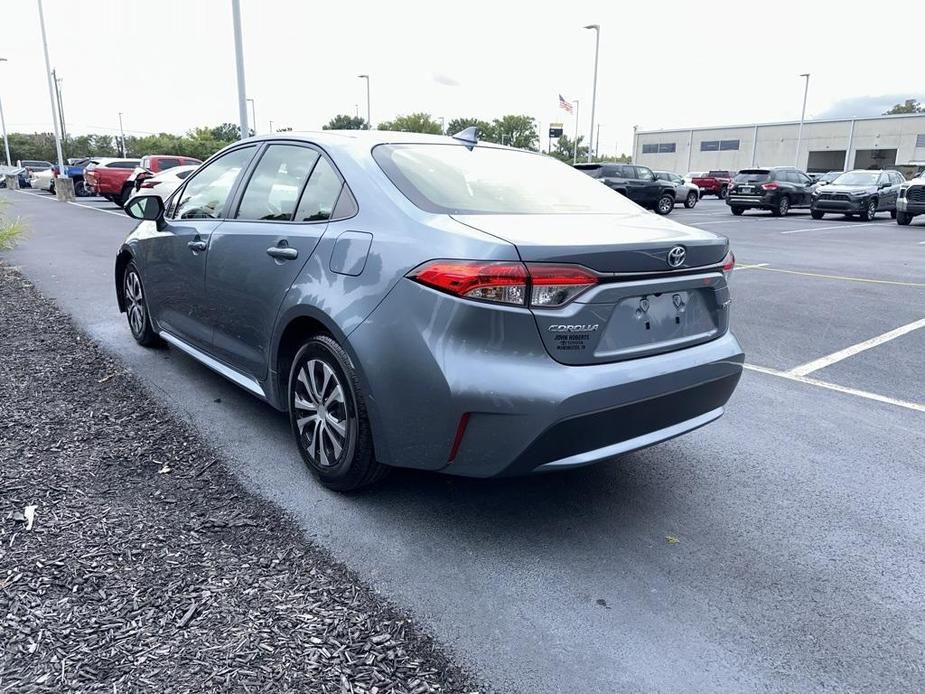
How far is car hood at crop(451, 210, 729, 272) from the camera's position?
266 cm

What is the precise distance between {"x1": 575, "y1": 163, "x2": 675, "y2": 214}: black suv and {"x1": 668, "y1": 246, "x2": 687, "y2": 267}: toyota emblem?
21.2 meters

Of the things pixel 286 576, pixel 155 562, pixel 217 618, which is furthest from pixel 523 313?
pixel 155 562

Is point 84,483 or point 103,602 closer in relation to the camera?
point 103,602

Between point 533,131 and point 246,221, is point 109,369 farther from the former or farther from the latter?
point 533,131

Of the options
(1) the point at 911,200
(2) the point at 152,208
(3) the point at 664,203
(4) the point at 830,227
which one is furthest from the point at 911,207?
(2) the point at 152,208

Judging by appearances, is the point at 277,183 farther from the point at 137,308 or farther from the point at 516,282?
the point at 137,308

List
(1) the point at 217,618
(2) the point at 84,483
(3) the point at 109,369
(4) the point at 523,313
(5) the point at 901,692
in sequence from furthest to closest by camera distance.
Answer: (3) the point at 109,369 < (2) the point at 84,483 < (4) the point at 523,313 < (1) the point at 217,618 < (5) the point at 901,692

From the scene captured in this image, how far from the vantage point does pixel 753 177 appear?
81.3ft

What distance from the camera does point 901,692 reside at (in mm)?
2197

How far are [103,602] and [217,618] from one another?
41 centimetres

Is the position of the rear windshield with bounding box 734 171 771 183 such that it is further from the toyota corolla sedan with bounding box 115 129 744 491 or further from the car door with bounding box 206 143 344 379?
the car door with bounding box 206 143 344 379

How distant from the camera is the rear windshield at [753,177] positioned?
24594mm

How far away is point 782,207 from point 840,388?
71.3 feet

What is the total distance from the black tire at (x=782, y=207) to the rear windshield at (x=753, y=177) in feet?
2.88
